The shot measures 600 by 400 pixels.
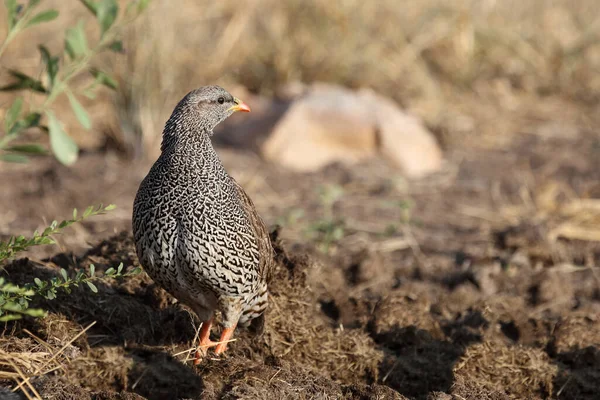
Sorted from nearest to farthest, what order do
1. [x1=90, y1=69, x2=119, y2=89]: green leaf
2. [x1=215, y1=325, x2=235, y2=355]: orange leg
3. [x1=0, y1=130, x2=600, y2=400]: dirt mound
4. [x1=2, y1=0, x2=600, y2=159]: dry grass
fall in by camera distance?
[x1=90, y1=69, x2=119, y2=89]: green leaf, [x1=0, y1=130, x2=600, y2=400]: dirt mound, [x1=215, y1=325, x2=235, y2=355]: orange leg, [x1=2, y1=0, x2=600, y2=159]: dry grass

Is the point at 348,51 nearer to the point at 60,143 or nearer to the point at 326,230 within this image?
the point at 326,230

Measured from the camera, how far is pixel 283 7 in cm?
984

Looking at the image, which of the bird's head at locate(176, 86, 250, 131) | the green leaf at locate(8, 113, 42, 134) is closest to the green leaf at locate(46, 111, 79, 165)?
the green leaf at locate(8, 113, 42, 134)

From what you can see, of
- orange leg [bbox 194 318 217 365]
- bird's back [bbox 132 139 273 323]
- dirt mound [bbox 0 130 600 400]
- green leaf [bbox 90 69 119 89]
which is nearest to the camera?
green leaf [bbox 90 69 119 89]

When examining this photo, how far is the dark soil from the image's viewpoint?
4090 millimetres

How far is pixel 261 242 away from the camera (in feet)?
14.0

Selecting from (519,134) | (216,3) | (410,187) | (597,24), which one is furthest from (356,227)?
(597,24)

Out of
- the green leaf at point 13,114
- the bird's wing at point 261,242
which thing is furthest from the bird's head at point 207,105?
the green leaf at point 13,114

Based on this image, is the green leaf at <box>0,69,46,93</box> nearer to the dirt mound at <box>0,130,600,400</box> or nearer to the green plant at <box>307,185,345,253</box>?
the dirt mound at <box>0,130,600,400</box>

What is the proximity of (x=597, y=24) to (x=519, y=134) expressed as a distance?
2.22m

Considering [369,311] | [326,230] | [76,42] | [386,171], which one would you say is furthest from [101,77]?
[386,171]

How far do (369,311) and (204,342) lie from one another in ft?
4.01

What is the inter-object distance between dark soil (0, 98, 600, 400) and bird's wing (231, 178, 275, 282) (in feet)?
1.17

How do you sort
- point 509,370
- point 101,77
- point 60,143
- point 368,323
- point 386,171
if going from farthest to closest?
point 386,171 → point 368,323 → point 509,370 → point 101,77 → point 60,143
